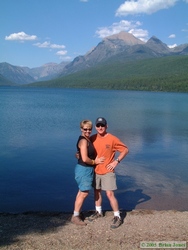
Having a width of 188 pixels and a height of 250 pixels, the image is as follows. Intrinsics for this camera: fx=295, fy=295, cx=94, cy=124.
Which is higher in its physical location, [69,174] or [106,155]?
[106,155]

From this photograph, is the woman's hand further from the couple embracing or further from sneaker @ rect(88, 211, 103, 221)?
sneaker @ rect(88, 211, 103, 221)

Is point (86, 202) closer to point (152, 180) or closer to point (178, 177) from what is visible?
point (152, 180)

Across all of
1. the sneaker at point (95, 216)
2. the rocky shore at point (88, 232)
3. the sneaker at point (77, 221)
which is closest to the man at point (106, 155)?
the rocky shore at point (88, 232)

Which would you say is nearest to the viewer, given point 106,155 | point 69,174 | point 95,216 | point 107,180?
point 106,155

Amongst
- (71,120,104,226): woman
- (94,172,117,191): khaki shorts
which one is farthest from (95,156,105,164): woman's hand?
(94,172,117,191): khaki shorts

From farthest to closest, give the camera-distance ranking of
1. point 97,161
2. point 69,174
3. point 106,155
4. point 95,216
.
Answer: point 69,174 < point 95,216 < point 106,155 < point 97,161

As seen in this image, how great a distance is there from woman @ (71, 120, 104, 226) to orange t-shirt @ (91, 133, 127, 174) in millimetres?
159

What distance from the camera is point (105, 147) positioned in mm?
7797

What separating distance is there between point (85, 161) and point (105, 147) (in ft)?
2.26

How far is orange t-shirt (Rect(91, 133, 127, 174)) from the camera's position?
25.6ft

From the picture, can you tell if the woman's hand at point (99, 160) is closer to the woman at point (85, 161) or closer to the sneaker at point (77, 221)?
the woman at point (85, 161)

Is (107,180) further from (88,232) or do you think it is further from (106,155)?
(88,232)

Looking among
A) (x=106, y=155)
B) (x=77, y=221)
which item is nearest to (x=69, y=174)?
(x=77, y=221)

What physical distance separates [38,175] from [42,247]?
920 cm
